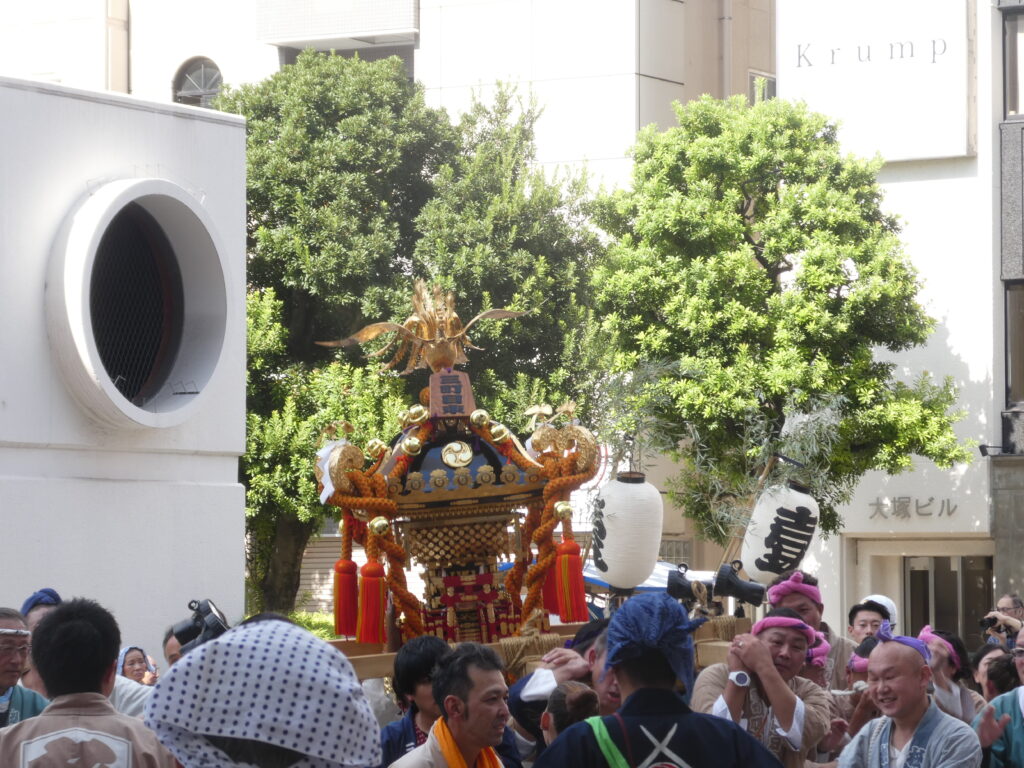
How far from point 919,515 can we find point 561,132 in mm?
8910

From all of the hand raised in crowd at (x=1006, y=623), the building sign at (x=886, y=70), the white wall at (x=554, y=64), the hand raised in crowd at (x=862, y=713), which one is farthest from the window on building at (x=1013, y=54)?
the hand raised in crowd at (x=862, y=713)

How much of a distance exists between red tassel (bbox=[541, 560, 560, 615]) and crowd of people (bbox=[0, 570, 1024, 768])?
3569mm

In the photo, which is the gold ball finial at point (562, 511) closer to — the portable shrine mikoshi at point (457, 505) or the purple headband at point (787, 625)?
the portable shrine mikoshi at point (457, 505)

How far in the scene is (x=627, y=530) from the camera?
10.5m

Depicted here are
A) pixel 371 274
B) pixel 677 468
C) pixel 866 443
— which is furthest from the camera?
pixel 677 468

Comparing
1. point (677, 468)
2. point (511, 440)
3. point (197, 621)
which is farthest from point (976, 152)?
point (197, 621)

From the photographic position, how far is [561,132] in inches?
1100

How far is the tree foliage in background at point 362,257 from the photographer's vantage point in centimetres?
2250

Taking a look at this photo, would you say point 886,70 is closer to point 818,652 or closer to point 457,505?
point 457,505

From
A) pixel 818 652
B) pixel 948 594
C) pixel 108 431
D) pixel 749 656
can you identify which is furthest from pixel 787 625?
pixel 948 594

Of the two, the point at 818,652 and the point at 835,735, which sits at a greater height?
the point at 818,652

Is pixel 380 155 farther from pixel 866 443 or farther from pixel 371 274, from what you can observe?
pixel 866 443

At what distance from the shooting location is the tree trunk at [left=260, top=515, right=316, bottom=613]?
23844mm

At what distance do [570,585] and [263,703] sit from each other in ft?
24.2
